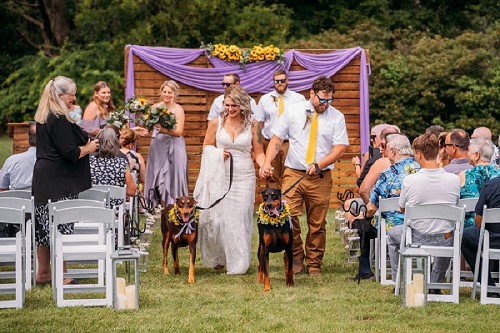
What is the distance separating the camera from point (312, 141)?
34.4 ft

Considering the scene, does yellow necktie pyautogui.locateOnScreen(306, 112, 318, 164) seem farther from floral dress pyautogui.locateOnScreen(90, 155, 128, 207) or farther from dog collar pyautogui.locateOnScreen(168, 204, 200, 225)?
floral dress pyautogui.locateOnScreen(90, 155, 128, 207)

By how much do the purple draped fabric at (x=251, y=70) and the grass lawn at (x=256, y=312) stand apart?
→ 7166 millimetres

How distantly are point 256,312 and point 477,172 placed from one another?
8.67 feet

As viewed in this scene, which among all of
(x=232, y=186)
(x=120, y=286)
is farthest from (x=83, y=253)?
(x=232, y=186)

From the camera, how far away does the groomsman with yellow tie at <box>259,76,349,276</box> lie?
10469 millimetres

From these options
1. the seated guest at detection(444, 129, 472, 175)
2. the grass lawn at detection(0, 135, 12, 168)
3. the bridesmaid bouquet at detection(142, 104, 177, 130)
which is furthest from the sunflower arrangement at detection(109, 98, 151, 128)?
the grass lawn at detection(0, 135, 12, 168)

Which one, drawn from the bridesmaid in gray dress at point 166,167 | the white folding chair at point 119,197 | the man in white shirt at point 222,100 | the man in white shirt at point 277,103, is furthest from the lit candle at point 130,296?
the bridesmaid in gray dress at point 166,167

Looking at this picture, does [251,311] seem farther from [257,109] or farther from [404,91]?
[404,91]

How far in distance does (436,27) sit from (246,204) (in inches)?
712

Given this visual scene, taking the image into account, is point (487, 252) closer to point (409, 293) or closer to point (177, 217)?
point (409, 293)

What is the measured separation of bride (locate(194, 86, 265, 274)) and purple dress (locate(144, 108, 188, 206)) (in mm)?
3498

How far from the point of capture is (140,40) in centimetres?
2536

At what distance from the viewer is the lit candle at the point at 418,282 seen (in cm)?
831

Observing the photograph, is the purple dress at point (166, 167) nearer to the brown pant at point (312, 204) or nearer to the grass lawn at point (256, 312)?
the brown pant at point (312, 204)
